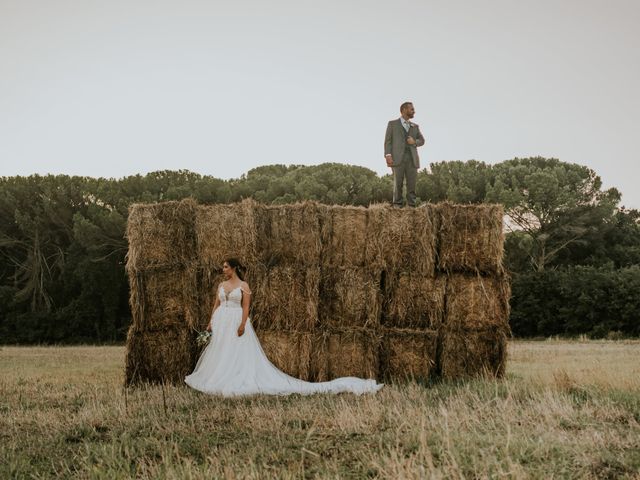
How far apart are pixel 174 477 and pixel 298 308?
19.6ft

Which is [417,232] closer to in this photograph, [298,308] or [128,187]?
[298,308]

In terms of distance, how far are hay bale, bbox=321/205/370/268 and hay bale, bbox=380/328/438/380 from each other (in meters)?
1.22

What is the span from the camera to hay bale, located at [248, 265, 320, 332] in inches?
418

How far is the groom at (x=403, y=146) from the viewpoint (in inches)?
503

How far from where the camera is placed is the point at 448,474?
4.75m

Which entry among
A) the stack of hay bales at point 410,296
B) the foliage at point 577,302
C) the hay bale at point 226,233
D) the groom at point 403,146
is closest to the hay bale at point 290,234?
the hay bale at point 226,233

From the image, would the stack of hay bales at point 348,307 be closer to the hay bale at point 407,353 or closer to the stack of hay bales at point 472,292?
the hay bale at point 407,353

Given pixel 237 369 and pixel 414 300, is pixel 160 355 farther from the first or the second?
pixel 414 300

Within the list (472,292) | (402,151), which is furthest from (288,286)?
(402,151)

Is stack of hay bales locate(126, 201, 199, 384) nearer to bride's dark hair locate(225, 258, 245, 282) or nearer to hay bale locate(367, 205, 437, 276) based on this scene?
bride's dark hair locate(225, 258, 245, 282)

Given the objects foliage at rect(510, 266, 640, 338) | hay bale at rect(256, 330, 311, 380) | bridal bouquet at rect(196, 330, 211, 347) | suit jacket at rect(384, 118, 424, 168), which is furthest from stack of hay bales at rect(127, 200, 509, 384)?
foliage at rect(510, 266, 640, 338)

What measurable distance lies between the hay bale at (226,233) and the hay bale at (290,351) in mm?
1248

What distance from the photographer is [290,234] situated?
35.5 feet

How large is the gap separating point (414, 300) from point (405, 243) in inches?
34.9
